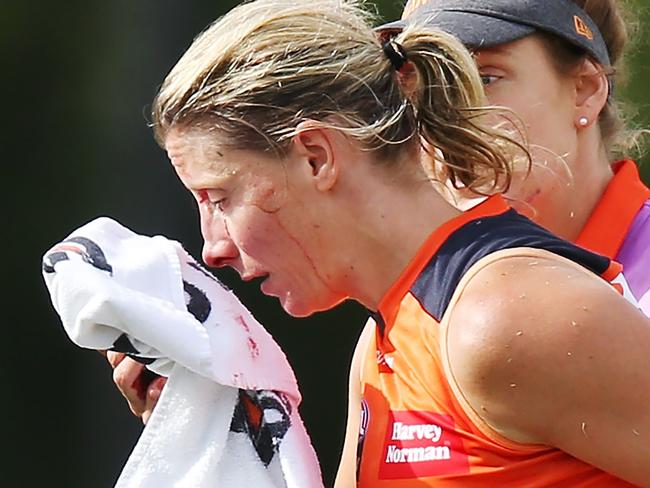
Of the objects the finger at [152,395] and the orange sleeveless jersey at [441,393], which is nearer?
the orange sleeveless jersey at [441,393]

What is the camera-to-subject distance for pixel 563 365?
1.45 meters

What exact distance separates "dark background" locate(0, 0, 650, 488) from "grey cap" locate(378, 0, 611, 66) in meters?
1.36

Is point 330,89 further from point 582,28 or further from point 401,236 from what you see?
point 582,28

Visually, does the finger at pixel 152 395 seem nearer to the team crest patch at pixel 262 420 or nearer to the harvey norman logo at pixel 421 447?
the team crest patch at pixel 262 420

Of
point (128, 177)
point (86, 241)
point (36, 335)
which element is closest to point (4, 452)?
point (36, 335)

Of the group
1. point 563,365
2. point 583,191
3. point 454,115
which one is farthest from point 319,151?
point 583,191

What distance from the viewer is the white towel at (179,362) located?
1649 millimetres

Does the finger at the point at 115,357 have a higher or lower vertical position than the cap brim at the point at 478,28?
lower

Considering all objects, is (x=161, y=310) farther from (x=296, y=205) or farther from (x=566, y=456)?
(x=566, y=456)

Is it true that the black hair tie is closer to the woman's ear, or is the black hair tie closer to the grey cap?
the grey cap

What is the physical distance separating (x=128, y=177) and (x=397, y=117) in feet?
6.65

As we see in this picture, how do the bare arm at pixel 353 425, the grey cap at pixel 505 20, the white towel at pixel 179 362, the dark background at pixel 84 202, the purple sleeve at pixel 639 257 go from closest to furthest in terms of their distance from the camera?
1. the white towel at pixel 179 362
2. the bare arm at pixel 353 425
3. the purple sleeve at pixel 639 257
4. the grey cap at pixel 505 20
5. the dark background at pixel 84 202

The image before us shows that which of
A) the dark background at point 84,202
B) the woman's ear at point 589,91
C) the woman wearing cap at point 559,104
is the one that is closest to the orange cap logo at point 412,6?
the woman wearing cap at point 559,104

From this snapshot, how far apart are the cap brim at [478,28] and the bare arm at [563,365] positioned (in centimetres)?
70
